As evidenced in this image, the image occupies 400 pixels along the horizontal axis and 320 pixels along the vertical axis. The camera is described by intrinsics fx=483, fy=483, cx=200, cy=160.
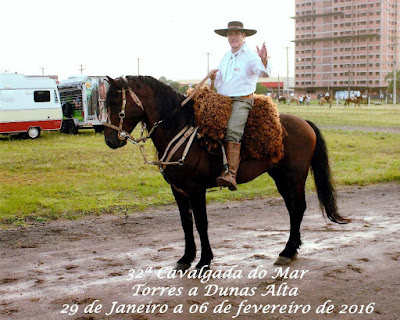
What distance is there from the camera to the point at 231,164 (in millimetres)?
5422

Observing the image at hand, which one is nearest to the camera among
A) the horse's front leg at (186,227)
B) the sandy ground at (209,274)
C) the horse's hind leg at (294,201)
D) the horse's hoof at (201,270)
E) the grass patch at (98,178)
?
the sandy ground at (209,274)

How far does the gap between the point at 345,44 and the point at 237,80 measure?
12594 centimetres

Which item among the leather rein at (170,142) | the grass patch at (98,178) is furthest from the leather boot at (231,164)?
the grass patch at (98,178)

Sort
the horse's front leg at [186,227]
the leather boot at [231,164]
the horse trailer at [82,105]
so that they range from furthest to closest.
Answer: the horse trailer at [82,105]
the horse's front leg at [186,227]
the leather boot at [231,164]

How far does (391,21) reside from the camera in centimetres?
11994

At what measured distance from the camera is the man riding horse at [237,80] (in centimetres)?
540

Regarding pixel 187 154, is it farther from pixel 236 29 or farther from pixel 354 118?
pixel 354 118

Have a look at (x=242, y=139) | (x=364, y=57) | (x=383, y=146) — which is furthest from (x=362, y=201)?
(x=364, y=57)

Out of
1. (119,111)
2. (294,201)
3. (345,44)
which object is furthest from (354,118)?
(345,44)

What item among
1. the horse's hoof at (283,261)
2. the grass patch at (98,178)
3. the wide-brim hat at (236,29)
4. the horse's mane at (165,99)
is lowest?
the grass patch at (98,178)

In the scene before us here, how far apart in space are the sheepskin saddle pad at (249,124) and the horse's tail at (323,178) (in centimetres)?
71

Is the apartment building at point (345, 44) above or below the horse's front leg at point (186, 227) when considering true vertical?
above

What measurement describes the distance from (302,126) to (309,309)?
257 centimetres

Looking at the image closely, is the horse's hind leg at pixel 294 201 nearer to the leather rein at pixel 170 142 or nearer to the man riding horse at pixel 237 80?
the man riding horse at pixel 237 80
